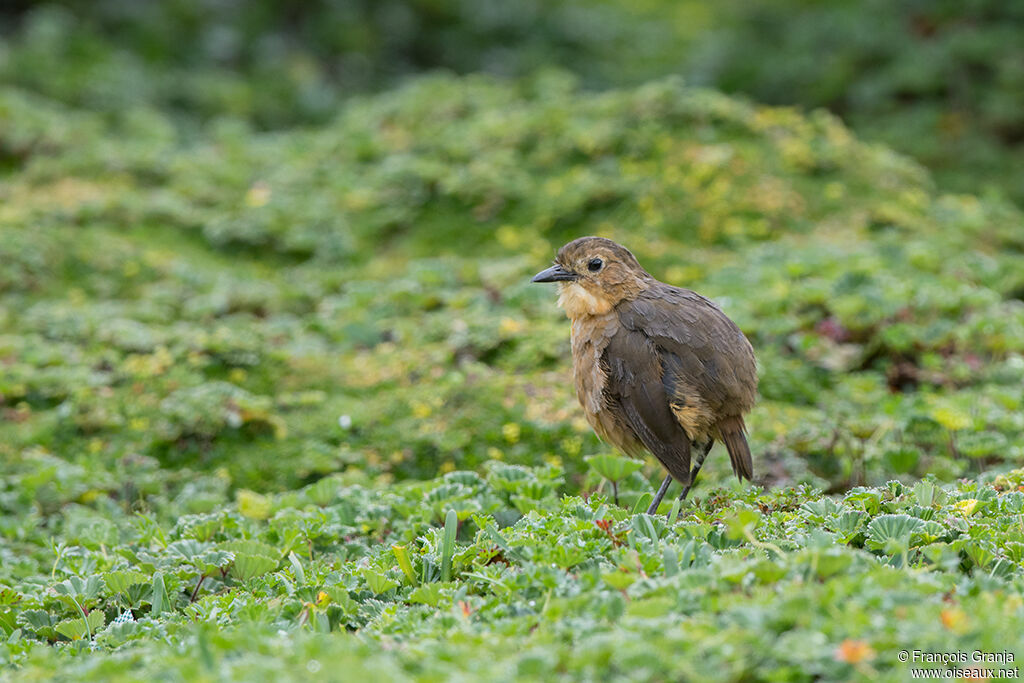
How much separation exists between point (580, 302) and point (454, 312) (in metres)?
2.12

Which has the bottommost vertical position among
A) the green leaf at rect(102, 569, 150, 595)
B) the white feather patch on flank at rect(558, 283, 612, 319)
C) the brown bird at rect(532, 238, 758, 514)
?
the green leaf at rect(102, 569, 150, 595)

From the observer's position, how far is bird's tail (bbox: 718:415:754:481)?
4.59 m

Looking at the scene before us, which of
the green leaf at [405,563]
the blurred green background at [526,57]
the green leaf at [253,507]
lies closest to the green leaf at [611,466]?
the green leaf at [405,563]

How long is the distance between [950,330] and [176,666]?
522cm

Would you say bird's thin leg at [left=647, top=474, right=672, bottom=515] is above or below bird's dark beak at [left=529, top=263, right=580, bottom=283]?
below

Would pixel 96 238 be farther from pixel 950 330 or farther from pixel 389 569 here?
pixel 950 330

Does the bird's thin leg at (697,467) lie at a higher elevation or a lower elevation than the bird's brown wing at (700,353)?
lower

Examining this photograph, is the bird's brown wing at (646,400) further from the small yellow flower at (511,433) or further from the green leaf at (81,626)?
the green leaf at (81,626)

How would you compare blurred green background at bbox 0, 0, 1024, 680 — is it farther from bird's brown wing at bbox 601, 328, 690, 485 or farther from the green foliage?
bird's brown wing at bbox 601, 328, 690, 485

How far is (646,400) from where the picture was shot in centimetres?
468

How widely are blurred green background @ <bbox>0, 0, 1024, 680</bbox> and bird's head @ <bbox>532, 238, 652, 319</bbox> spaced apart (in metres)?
0.85

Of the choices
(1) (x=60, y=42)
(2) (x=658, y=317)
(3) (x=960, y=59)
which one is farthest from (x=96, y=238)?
(3) (x=960, y=59)

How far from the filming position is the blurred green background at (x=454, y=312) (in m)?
3.63

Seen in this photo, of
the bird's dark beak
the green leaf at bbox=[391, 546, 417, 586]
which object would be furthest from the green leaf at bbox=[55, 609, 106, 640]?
the bird's dark beak
